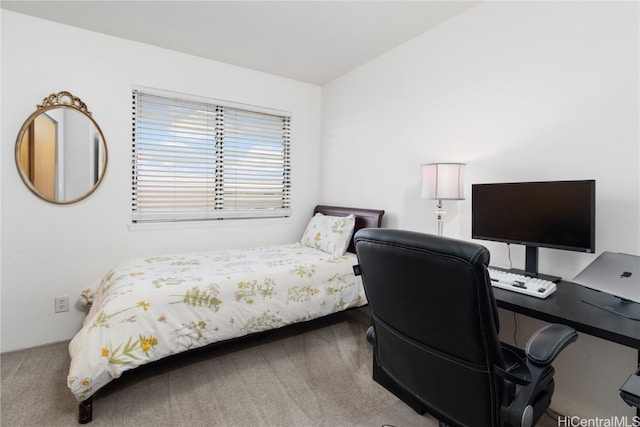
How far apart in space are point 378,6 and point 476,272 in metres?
2.18

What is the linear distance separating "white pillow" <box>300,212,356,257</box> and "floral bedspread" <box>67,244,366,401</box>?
11 centimetres

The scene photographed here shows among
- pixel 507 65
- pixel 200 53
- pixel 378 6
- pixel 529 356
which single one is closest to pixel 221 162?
pixel 200 53

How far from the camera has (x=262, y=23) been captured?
8.42 ft

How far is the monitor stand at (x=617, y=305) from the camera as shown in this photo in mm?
1317

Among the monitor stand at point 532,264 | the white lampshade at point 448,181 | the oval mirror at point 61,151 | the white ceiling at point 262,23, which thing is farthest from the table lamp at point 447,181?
the oval mirror at point 61,151

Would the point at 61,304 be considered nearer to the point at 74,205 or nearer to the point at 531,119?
the point at 74,205

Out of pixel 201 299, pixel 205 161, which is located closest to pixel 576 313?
pixel 201 299

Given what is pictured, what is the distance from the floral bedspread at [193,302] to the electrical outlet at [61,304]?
258 millimetres

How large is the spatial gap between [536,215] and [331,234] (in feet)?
5.87

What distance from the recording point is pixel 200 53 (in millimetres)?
3117

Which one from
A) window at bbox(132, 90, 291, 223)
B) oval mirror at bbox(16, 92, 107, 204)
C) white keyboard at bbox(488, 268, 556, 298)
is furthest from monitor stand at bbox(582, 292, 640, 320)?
oval mirror at bbox(16, 92, 107, 204)

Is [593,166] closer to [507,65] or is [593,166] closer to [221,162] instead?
[507,65]

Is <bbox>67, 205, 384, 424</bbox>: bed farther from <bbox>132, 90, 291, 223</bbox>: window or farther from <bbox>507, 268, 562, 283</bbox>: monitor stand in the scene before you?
<bbox>507, 268, 562, 283</bbox>: monitor stand

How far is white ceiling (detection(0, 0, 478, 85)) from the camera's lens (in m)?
2.33
